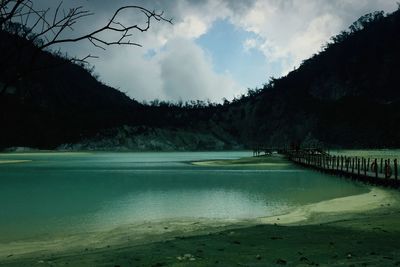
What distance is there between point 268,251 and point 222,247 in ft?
3.74

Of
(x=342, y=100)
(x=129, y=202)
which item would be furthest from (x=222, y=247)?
(x=342, y=100)

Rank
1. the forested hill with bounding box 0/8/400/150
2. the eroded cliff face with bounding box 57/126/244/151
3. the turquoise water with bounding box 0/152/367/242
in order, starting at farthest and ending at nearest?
the eroded cliff face with bounding box 57/126/244/151 → the forested hill with bounding box 0/8/400/150 → the turquoise water with bounding box 0/152/367/242

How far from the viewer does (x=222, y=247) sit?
10.6 m

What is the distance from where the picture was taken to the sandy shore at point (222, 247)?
897cm

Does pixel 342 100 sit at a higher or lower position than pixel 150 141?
higher

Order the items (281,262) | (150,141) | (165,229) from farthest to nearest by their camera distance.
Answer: (150,141) → (165,229) → (281,262)

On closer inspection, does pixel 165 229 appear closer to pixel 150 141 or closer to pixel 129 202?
pixel 129 202

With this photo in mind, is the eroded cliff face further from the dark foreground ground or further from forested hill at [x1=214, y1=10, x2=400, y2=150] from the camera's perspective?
the dark foreground ground

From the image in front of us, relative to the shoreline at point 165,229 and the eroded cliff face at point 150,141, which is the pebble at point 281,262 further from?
the eroded cliff face at point 150,141

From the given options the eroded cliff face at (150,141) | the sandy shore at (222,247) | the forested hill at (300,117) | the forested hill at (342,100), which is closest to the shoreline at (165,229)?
the sandy shore at (222,247)

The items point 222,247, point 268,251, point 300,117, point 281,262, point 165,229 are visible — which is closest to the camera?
point 281,262

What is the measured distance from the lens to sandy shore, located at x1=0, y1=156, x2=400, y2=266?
8.97 meters

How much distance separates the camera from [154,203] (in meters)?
25.4

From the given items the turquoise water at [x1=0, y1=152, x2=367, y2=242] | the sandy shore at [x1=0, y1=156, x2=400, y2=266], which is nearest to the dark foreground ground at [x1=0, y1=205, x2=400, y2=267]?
the sandy shore at [x1=0, y1=156, x2=400, y2=266]
